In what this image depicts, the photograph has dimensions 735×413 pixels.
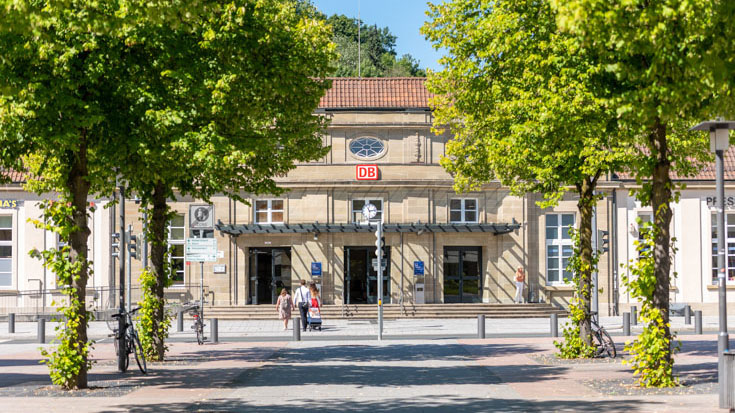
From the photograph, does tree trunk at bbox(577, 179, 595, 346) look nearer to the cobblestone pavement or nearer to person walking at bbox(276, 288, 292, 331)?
the cobblestone pavement

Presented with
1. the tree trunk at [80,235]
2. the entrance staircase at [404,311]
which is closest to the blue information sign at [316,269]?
the entrance staircase at [404,311]

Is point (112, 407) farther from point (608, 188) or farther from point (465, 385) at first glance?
point (608, 188)

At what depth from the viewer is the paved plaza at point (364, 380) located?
513 inches

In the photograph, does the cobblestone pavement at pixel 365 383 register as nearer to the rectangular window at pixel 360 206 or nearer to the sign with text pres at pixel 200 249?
the sign with text pres at pixel 200 249

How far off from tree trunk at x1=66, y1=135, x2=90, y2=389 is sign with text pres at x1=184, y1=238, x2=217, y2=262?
11895mm

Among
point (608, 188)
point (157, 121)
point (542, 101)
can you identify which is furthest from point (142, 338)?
point (608, 188)

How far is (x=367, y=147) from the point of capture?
41.0 meters

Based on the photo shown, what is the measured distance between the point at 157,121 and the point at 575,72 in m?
6.84

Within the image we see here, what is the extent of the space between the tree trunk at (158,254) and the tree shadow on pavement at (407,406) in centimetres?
662

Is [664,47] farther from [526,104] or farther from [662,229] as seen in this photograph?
[526,104]

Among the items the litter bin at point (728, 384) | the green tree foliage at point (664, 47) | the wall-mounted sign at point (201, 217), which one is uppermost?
the green tree foliage at point (664, 47)

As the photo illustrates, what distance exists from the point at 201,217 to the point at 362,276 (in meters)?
9.98

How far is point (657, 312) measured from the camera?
14312mm

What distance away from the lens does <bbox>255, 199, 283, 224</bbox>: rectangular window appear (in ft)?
136
